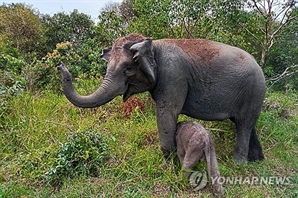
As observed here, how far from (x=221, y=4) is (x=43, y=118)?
3.81 meters

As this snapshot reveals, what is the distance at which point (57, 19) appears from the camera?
14570mm

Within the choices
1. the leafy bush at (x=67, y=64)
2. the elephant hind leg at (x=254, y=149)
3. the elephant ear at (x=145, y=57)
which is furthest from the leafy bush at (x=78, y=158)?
the leafy bush at (x=67, y=64)

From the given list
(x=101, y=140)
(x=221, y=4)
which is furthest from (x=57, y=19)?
(x=101, y=140)

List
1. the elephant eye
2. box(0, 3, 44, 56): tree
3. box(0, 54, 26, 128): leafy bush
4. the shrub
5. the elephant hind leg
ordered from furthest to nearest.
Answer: box(0, 3, 44, 56): tree, the shrub, box(0, 54, 26, 128): leafy bush, the elephant hind leg, the elephant eye

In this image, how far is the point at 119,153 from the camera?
4.06 meters

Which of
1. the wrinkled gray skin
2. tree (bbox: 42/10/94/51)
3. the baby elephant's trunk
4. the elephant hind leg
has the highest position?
tree (bbox: 42/10/94/51)

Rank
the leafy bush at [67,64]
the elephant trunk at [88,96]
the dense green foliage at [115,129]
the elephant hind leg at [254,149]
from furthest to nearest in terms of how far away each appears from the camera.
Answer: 1. the leafy bush at [67,64]
2. the elephant hind leg at [254,149]
3. the dense green foliage at [115,129]
4. the elephant trunk at [88,96]

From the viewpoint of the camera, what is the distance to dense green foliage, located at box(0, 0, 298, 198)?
11.6 feet

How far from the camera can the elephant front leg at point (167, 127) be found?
3.55 metres

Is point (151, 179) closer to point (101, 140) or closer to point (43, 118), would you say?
point (101, 140)

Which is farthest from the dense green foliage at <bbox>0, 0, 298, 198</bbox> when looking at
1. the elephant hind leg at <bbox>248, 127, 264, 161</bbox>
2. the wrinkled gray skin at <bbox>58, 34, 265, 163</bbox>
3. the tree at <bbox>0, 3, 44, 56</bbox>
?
the tree at <bbox>0, 3, 44, 56</bbox>

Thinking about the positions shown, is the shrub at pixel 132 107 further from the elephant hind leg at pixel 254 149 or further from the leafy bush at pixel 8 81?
the elephant hind leg at pixel 254 149

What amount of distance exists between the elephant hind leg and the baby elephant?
109 cm

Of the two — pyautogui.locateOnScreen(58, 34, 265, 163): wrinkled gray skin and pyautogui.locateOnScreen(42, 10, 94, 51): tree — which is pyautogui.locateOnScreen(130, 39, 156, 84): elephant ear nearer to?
pyautogui.locateOnScreen(58, 34, 265, 163): wrinkled gray skin
